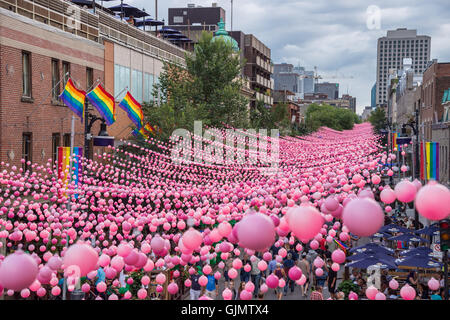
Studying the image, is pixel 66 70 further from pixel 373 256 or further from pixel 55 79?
pixel 373 256

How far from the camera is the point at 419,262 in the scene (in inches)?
597

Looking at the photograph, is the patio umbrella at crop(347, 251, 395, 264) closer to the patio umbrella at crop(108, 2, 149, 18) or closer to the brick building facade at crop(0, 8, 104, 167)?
the brick building facade at crop(0, 8, 104, 167)

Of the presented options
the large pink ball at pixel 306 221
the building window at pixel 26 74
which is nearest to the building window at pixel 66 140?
the building window at pixel 26 74

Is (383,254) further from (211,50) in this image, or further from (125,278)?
(211,50)

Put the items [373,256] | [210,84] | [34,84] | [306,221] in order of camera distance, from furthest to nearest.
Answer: [210,84] < [34,84] < [373,256] < [306,221]

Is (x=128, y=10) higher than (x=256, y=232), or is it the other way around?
(x=128, y=10)

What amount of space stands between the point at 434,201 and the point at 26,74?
63.0 feet

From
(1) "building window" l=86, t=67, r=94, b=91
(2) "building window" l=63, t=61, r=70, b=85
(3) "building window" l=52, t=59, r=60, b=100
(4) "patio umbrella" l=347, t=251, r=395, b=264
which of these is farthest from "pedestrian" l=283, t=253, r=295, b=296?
(1) "building window" l=86, t=67, r=94, b=91

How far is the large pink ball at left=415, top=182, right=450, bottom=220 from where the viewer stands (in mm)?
6988

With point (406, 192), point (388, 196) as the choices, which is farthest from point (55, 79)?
point (406, 192)

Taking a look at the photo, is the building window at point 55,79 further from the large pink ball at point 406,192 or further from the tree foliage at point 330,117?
the tree foliage at point 330,117

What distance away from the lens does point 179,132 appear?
28.9 m

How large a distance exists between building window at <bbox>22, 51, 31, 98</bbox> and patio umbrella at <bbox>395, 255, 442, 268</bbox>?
15.7m
